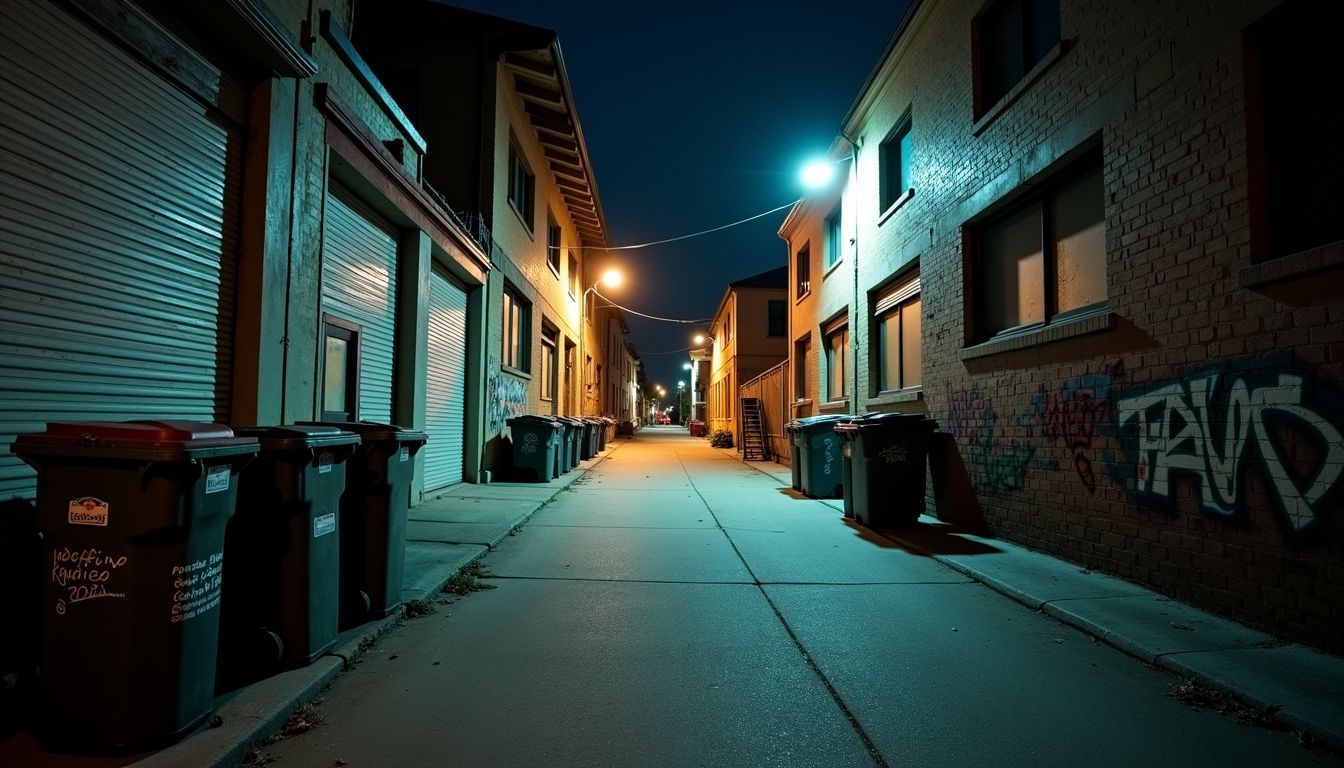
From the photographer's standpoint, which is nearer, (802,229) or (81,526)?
(81,526)

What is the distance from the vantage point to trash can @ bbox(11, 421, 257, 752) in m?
2.51

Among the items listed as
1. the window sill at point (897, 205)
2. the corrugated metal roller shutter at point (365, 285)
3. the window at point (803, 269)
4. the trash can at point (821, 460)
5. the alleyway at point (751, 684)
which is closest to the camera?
the alleyway at point (751, 684)

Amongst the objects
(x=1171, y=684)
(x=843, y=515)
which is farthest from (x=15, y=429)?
(x=843, y=515)

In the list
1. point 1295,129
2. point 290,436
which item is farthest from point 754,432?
point 290,436

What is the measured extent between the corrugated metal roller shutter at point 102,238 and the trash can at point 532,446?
7.38 m

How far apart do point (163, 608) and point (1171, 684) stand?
4747 mm

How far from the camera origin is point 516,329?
14.6m

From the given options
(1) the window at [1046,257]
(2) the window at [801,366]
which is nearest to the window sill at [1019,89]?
(1) the window at [1046,257]

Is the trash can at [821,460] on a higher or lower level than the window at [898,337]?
lower

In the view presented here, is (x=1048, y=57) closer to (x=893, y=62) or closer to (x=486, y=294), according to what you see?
(x=893, y=62)

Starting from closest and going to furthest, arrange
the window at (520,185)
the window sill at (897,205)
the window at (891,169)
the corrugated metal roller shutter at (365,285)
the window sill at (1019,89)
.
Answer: the window sill at (1019,89) < the corrugated metal roller shutter at (365,285) < the window sill at (897,205) < the window at (891,169) < the window at (520,185)

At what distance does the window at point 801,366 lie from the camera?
18.1m

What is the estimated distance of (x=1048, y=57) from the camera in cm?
645

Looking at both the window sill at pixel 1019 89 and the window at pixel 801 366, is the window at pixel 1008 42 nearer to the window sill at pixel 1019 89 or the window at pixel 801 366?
the window sill at pixel 1019 89
